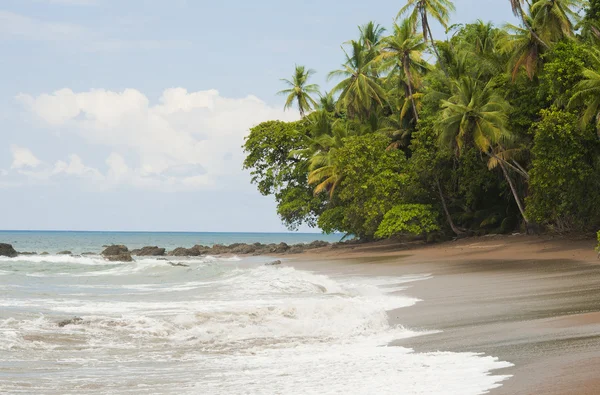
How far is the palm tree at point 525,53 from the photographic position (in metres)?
26.5

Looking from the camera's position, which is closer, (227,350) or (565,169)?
(227,350)

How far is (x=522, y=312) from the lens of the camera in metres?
9.73

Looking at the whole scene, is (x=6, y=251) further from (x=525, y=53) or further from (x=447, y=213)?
(x=525, y=53)

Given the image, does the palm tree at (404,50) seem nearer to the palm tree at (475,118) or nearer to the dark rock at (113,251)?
the palm tree at (475,118)

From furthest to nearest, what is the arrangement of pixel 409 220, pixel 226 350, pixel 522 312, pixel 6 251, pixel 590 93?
pixel 6 251 < pixel 409 220 < pixel 590 93 < pixel 522 312 < pixel 226 350

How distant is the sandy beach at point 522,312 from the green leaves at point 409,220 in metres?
8.32

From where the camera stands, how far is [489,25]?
114 ft

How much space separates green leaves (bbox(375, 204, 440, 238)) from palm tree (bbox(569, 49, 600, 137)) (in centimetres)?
1184

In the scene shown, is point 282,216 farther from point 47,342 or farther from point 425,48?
point 47,342

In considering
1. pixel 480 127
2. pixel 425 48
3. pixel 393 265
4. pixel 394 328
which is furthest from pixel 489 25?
pixel 394 328

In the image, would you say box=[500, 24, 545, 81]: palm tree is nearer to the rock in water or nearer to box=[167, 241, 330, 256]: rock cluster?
box=[167, 241, 330, 256]: rock cluster

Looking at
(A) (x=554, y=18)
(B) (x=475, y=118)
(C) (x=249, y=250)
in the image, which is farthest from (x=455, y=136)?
(C) (x=249, y=250)

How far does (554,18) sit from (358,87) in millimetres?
14742

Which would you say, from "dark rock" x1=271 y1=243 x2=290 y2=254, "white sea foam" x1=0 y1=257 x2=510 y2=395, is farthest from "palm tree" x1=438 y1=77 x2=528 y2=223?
"dark rock" x1=271 y1=243 x2=290 y2=254
